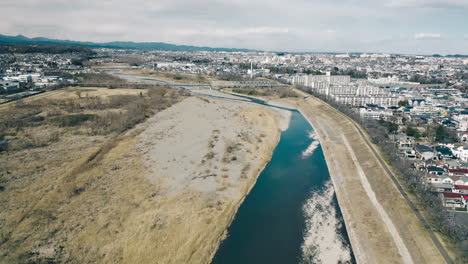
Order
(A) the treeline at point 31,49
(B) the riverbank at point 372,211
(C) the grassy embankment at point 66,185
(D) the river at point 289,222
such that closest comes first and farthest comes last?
(C) the grassy embankment at point 66,185
(B) the riverbank at point 372,211
(D) the river at point 289,222
(A) the treeline at point 31,49

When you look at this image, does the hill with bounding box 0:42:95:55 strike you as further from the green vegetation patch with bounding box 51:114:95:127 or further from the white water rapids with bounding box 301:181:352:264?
the white water rapids with bounding box 301:181:352:264

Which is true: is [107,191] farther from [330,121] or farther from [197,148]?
[330,121]

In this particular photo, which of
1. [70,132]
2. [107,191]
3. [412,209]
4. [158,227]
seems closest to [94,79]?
[70,132]

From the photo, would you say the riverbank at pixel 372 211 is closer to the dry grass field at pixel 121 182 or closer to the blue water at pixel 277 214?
the blue water at pixel 277 214

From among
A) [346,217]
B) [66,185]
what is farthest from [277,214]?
[66,185]

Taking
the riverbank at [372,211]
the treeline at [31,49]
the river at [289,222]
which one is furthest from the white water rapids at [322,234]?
the treeline at [31,49]

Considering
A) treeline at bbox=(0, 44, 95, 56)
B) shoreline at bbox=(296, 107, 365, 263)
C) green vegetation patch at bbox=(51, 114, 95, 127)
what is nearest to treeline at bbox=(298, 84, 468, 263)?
shoreline at bbox=(296, 107, 365, 263)
